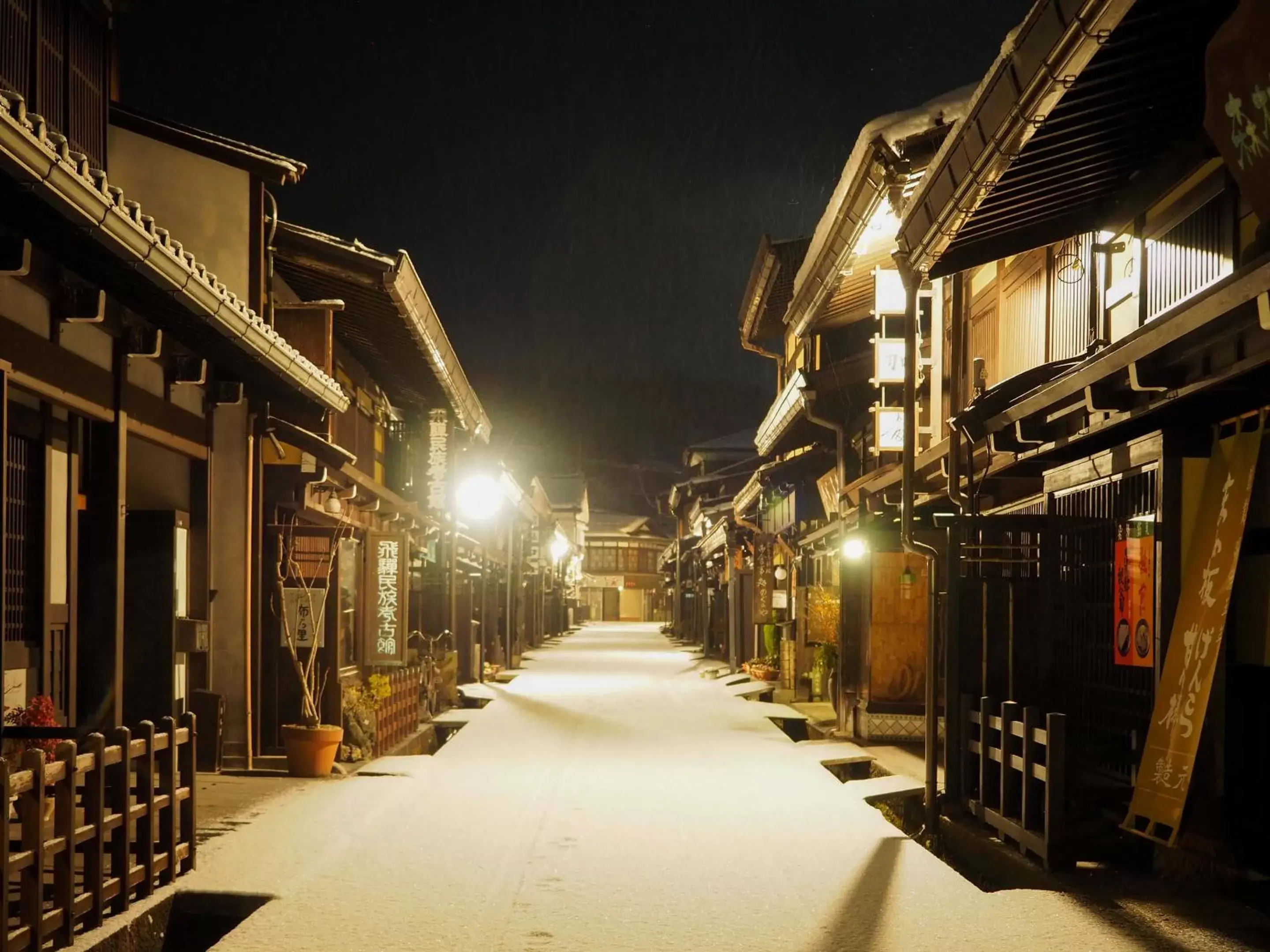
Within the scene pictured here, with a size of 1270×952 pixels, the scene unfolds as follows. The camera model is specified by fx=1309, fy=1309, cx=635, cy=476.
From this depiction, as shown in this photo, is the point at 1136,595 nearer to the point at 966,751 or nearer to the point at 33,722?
the point at 966,751

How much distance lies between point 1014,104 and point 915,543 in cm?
572

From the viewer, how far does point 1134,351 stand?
8781 mm

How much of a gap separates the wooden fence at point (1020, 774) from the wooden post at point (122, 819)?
21.3ft

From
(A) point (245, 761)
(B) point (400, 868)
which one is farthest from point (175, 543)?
(B) point (400, 868)

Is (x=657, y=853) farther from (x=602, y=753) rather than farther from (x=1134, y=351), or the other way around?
(x=602, y=753)

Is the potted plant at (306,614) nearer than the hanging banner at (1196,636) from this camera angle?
No

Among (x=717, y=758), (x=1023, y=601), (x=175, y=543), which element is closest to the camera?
(x=1023, y=601)

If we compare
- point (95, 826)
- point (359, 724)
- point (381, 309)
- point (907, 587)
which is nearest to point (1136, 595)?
point (95, 826)

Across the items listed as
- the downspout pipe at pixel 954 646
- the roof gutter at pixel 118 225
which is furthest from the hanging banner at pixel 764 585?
the roof gutter at pixel 118 225

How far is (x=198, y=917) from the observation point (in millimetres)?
8969

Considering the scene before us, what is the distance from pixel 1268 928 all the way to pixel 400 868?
5980mm

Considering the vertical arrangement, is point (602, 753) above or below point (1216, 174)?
below

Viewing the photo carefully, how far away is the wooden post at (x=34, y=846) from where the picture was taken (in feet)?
23.4

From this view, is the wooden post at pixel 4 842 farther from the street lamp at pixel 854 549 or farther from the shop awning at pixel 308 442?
the street lamp at pixel 854 549
